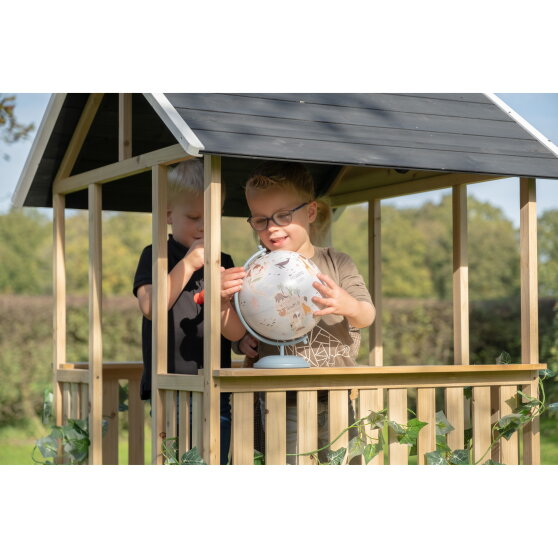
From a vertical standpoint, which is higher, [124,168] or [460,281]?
[124,168]

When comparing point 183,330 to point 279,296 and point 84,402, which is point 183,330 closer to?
point 279,296

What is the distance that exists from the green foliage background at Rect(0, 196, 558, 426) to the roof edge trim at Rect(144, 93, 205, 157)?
25.2 feet

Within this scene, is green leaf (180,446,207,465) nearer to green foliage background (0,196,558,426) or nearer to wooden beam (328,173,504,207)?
wooden beam (328,173,504,207)

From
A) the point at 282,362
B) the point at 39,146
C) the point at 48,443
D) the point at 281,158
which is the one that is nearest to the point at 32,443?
the point at 48,443

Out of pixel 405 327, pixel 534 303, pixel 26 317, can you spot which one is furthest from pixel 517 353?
pixel 534 303

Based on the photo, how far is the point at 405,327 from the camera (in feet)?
46.6

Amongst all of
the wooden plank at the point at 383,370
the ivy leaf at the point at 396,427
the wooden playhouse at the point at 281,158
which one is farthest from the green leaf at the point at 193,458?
the ivy leaf at the point at 396,427

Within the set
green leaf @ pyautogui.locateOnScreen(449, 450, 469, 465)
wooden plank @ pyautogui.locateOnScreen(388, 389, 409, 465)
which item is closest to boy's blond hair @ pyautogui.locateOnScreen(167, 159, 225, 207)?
wooden plank @ pyautogui.locateOnScreen(388, 389, 409, 465)

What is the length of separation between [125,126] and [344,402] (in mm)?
2393

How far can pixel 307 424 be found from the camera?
5441mm

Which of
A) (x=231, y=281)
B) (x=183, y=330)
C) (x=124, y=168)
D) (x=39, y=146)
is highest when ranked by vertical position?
(x=39, y=146)

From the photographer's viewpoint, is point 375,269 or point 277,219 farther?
point 375,269

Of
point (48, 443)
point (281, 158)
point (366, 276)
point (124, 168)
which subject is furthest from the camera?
point (366, 276)

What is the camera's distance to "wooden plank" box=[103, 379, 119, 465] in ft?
24.9
